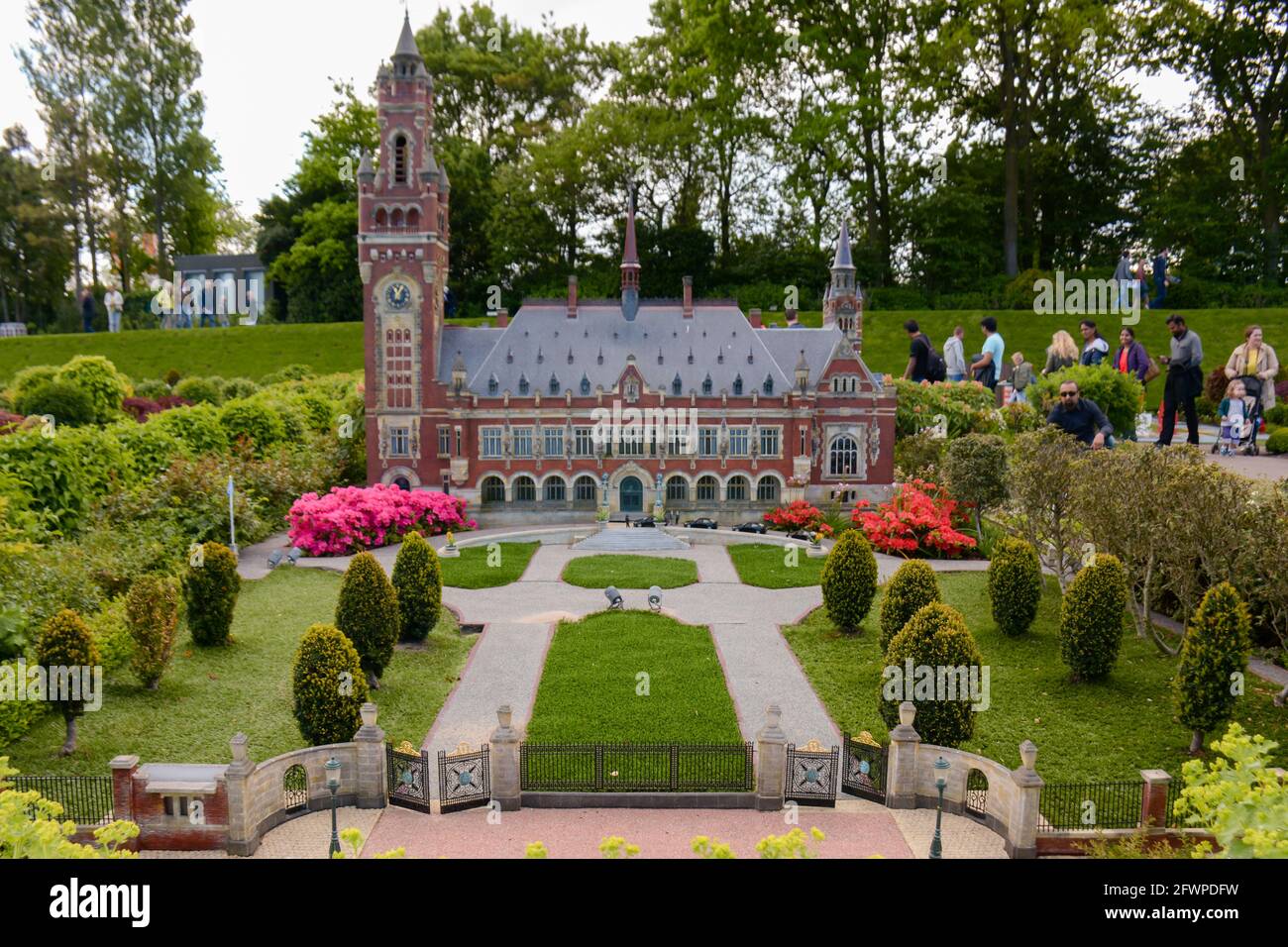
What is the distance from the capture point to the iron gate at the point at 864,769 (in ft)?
61.6

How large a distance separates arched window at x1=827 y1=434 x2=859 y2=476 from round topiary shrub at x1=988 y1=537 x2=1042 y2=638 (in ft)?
63.7

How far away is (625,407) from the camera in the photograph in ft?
151

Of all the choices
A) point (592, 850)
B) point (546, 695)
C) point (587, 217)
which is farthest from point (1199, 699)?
point (587, 217)

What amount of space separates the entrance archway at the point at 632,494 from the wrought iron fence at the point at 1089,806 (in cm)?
3065

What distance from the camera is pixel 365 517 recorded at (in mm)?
40219

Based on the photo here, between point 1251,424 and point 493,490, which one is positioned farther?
point 493,490

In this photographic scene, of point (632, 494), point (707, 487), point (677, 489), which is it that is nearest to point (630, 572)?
point (632, 494)

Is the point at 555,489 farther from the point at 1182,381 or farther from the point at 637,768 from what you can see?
the point at 637,768

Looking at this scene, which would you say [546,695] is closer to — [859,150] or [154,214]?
[859,150]

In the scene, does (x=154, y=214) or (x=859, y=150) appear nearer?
(x=859, y=150)

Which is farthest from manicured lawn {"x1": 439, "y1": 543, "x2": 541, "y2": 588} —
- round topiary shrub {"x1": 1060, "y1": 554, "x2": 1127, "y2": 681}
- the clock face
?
round topiary shrub {"x1": 1060, "y1": 554, "x2": 1127, "y2": 681}

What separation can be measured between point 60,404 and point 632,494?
3015cm

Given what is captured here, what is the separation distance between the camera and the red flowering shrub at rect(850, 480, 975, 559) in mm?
38062
